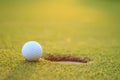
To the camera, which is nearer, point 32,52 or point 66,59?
point 32,52

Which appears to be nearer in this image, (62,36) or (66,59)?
(66,59)

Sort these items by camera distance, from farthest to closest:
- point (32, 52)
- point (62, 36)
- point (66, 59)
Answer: point (62, 36) < point (66, 59) < point (32, 52)

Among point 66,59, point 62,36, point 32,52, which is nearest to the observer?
point 32,52

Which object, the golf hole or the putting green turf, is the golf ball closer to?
the putting green turf

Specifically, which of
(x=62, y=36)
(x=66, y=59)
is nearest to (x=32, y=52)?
(x=66, y=59)

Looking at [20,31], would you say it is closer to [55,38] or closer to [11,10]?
[55,38]

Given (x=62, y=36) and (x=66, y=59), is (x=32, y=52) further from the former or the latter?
(x=62, y=36)

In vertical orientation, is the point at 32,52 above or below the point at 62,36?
below

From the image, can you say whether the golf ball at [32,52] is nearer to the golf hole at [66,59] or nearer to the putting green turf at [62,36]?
the putting green turf at [62,36]

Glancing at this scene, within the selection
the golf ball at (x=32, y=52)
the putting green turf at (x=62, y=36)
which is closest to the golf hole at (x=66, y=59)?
the putting green turf at (x=62, y=36)
